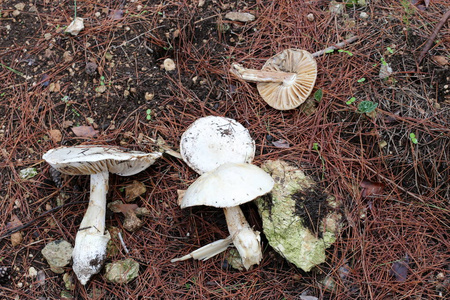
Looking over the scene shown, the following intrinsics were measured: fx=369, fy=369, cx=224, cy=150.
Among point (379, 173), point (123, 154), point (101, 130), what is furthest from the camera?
point (101, 130)

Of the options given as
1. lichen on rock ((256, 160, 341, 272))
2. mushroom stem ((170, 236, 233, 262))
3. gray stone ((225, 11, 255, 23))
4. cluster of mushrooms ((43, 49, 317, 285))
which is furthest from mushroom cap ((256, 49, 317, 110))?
mushroom stem ((170, 236, 233, 262))

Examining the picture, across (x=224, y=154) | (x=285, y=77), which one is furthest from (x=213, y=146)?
(x=285, y=77)

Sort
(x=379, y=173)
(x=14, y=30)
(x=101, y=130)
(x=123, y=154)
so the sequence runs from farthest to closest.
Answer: (x=14, y=30) < (x=101, y=130) < (x=379, y=173) < (x=123, y=154)

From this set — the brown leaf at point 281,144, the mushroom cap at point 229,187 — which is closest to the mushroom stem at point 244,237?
the mushroom cap at point 229,187

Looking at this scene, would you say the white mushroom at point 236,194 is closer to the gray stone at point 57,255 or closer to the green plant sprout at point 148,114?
the green plant sprout at point 148,114

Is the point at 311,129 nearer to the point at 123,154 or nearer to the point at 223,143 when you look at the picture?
the point at 223,143

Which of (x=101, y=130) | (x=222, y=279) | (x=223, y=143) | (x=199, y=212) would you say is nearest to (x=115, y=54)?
(x=101, y=130)
